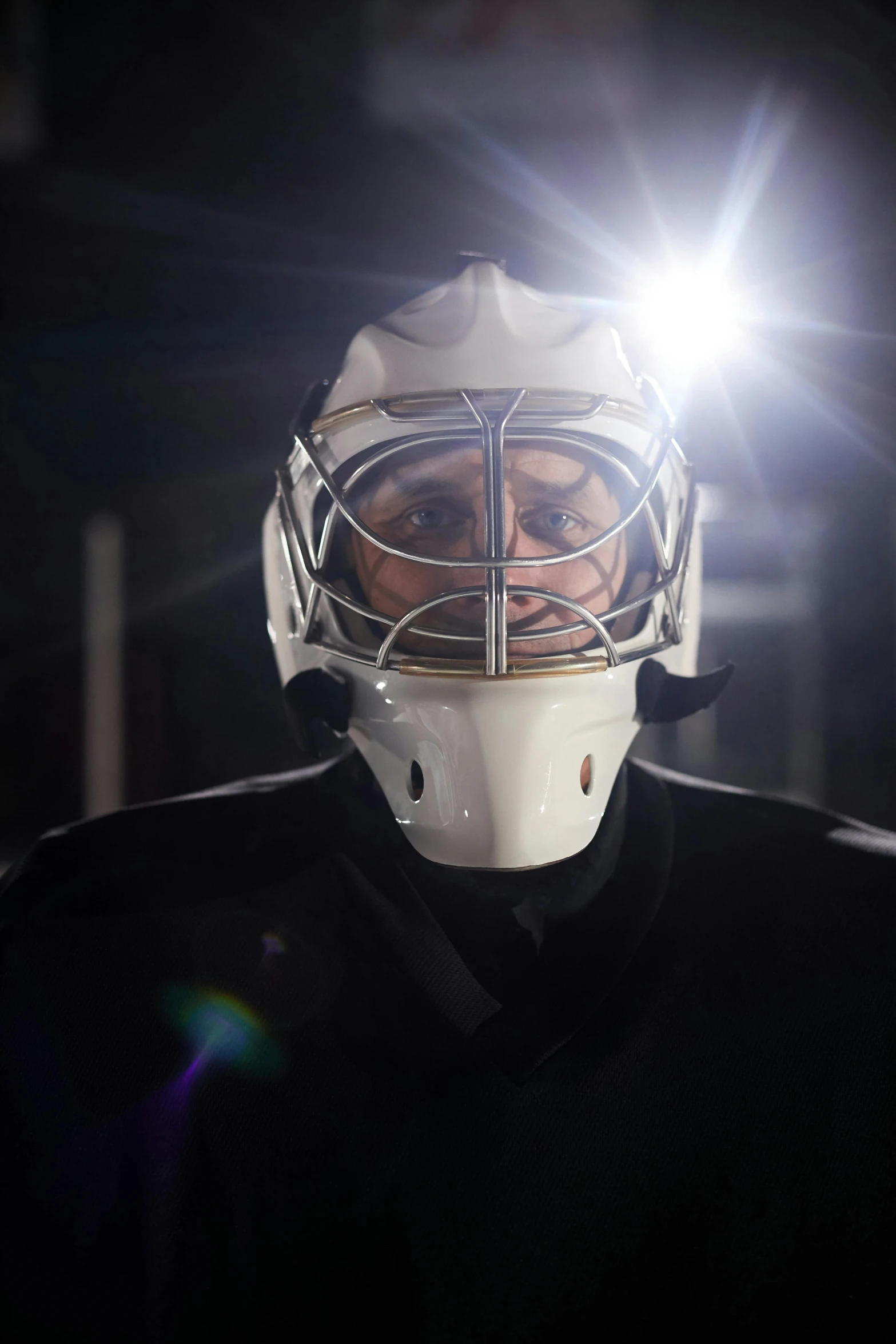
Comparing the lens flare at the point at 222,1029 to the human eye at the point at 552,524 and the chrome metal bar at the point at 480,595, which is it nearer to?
the chrome metal bar at the point at 480,595

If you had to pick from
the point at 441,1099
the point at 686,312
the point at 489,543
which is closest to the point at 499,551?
the point at 489,543

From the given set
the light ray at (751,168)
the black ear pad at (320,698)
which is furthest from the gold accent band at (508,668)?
the light ray at (751,168)

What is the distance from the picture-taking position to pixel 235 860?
96cm

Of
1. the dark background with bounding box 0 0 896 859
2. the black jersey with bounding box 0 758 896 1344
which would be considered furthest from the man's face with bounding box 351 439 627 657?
the dark background with bounding box 0 0 896 859

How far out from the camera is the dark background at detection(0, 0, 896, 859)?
4.89 feet

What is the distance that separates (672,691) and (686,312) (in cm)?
101

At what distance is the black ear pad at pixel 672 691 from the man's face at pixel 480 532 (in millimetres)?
93

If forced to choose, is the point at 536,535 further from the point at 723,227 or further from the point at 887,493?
the point at 887,493

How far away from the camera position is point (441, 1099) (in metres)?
0.77

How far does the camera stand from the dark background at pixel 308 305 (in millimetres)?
1489

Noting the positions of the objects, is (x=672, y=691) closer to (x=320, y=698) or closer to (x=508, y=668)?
(x=508, y=668)

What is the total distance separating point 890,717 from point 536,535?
1.77 meters

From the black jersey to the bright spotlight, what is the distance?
3.72ft

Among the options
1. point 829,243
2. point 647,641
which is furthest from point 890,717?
point 647,641
